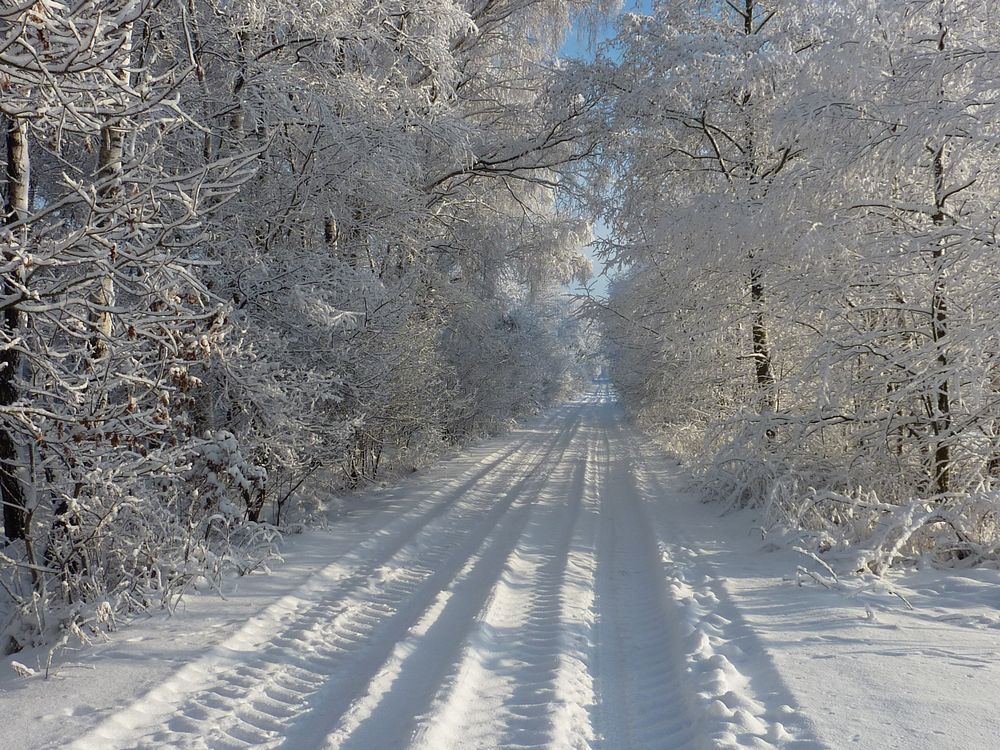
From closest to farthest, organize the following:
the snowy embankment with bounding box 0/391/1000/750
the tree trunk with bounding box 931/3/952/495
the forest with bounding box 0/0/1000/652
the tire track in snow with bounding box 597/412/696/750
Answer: the snowy embankment with bounding box 0/391/1000/750, the tire track in snow with bounding box 597/412/696/750, the forest with bounding box 0/0/1000/652, the tree trunk with bounding box 931/3/952/495

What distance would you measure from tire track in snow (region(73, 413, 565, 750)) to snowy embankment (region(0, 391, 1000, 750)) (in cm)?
2

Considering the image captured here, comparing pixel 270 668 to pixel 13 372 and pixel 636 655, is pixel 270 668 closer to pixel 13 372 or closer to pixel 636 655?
pixel 636 655

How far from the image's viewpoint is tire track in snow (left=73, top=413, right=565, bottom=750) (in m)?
3.00

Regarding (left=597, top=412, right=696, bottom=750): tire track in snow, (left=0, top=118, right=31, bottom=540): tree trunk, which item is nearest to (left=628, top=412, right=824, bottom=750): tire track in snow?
(left=597, top=412, right=696, bottom=750): tire track in snow

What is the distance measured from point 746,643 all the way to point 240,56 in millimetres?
7661

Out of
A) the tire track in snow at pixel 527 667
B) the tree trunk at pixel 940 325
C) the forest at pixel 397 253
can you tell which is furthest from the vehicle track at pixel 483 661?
the tree trunk at pixel 940 325

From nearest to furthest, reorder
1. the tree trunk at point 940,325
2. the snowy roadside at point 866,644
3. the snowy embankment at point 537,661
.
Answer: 1. the snowy roadside at point 866,644
2. the snowy embankment at point 537,661
3. the tree trunk at point 940,325

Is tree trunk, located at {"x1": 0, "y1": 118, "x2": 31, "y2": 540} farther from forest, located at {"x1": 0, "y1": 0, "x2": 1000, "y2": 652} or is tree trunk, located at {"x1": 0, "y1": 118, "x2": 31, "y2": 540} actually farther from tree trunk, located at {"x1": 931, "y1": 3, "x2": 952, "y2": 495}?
tree trunk, located at {"x1": 931, "y1": 3, "x2": 952, "y2": 495}

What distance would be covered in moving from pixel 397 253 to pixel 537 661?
8654 millimetres

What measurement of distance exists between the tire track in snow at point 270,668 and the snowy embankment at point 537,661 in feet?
0.05

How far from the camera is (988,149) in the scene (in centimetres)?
488

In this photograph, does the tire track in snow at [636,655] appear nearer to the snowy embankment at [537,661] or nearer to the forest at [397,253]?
the snowy embankment at [537,661]

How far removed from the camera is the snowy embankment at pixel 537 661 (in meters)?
2.95

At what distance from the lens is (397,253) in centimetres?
1106
